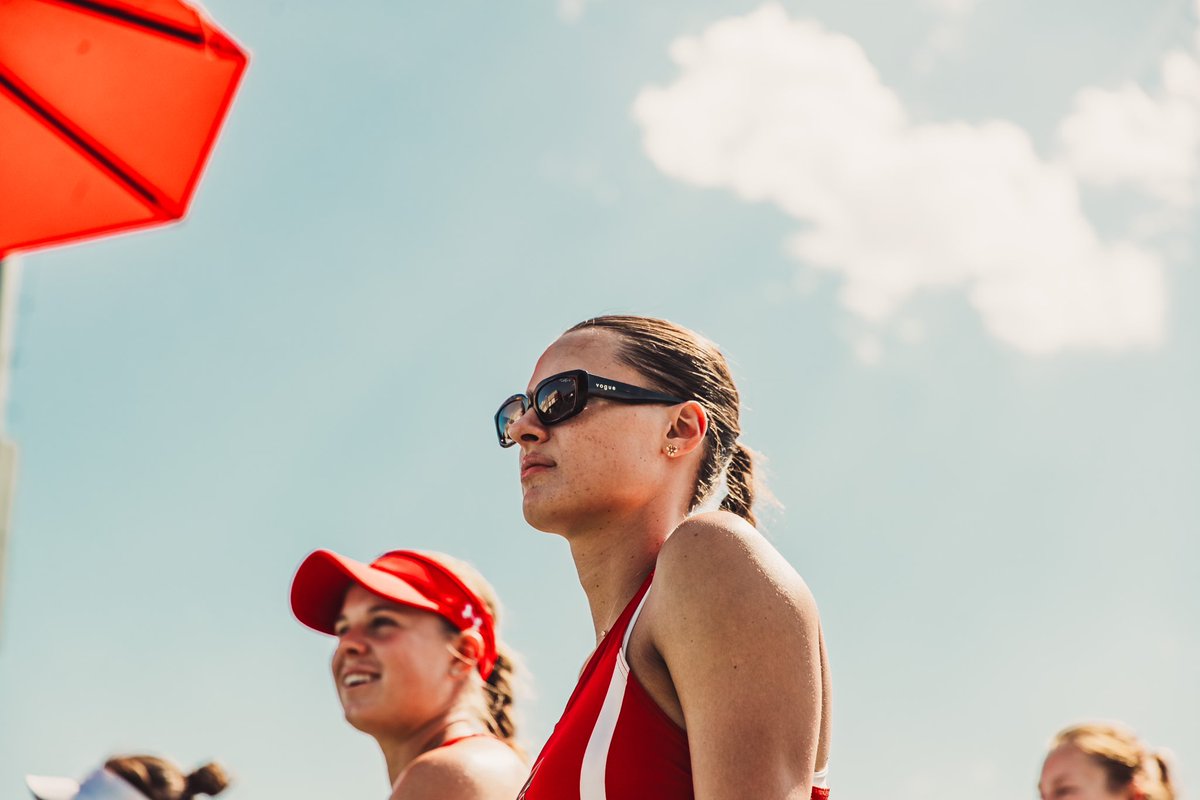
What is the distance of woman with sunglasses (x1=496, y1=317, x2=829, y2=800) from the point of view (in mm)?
1771

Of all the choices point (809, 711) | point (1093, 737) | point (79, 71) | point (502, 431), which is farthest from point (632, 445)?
point (1093, 737)

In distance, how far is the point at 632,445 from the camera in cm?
235

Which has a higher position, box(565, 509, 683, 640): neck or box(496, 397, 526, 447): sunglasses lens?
box(496, 397, 526, 447): sunglasses lens

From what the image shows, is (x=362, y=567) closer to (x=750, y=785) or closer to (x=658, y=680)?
(x=658, y=680)

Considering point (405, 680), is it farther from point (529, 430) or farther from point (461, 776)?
point (529, 430)

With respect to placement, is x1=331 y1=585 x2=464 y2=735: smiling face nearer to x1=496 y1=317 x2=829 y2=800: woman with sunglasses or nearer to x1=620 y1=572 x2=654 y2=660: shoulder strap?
x1=496 y1=317 x2=829 y2=800: woman with sunglasses

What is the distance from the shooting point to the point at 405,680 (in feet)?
→ 12.0

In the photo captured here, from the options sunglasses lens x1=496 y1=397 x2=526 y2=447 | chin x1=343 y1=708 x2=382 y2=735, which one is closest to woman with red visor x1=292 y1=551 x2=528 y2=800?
chin x1=343 y1=708 x2=382 y2=735

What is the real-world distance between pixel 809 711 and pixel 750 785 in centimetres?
14

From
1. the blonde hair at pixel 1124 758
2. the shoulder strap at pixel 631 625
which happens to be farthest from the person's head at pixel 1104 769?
the shoulder strap at pixel 631 625

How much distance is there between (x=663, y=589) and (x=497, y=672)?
228cm

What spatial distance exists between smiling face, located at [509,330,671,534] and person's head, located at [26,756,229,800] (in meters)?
2.85

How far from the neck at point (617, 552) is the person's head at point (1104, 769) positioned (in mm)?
3390

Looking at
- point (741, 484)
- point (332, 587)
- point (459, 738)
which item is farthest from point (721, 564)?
point (332, 587)
